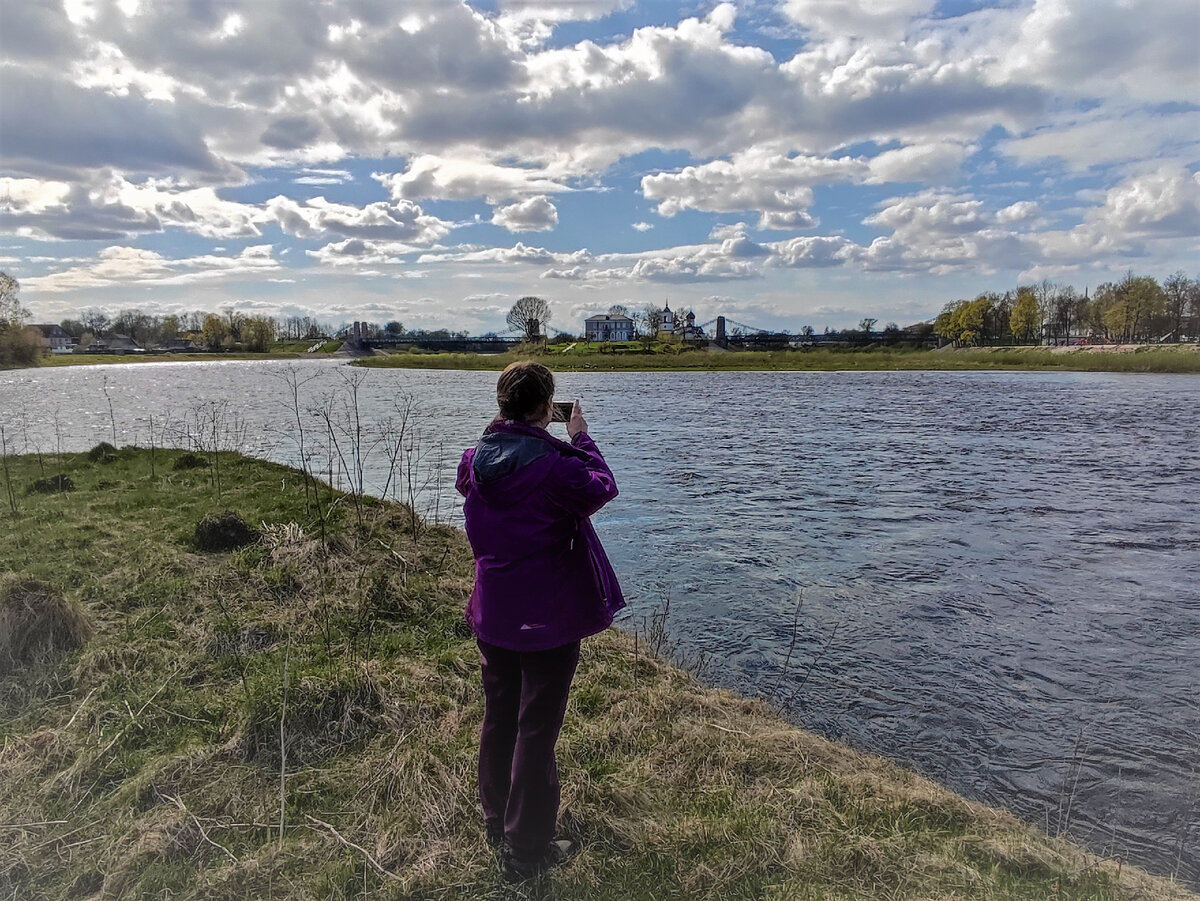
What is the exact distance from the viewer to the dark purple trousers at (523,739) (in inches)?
149

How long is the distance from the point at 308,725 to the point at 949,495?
52.9 feet

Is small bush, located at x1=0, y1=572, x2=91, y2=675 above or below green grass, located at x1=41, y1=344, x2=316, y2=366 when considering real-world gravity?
below

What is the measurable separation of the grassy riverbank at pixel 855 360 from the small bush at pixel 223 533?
71462 mm

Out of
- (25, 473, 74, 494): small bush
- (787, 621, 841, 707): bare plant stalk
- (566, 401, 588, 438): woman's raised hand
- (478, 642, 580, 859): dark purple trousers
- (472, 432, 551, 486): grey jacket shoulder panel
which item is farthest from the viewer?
(25, 473, 74, 494): small bush

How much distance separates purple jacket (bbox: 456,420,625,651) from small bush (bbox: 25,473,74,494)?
45.0 ft

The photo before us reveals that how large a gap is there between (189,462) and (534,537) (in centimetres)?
1688

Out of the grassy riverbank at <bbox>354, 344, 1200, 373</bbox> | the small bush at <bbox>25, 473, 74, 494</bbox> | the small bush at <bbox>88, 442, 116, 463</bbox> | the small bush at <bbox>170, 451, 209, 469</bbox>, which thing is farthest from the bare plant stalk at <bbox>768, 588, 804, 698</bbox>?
the grassy riverbank at <bbox>354, 344, 1200, 373</bbox>

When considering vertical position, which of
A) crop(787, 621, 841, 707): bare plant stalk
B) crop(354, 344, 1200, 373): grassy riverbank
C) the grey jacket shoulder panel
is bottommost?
crop(787, 621, 841, 707): bare plant stalk

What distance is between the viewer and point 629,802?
4.63 metres

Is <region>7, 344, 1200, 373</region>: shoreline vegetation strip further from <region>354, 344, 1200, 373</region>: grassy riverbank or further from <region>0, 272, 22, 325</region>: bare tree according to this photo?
<region>0, 272, 22, 325</region>: bare tree

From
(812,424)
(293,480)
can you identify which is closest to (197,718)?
(293,480)

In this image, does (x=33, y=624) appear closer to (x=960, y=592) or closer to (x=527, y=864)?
(x=527, y=864)

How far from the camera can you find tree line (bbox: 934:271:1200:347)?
10144 centimetres

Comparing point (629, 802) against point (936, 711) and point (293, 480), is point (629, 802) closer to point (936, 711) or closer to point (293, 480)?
point (936, 711)
